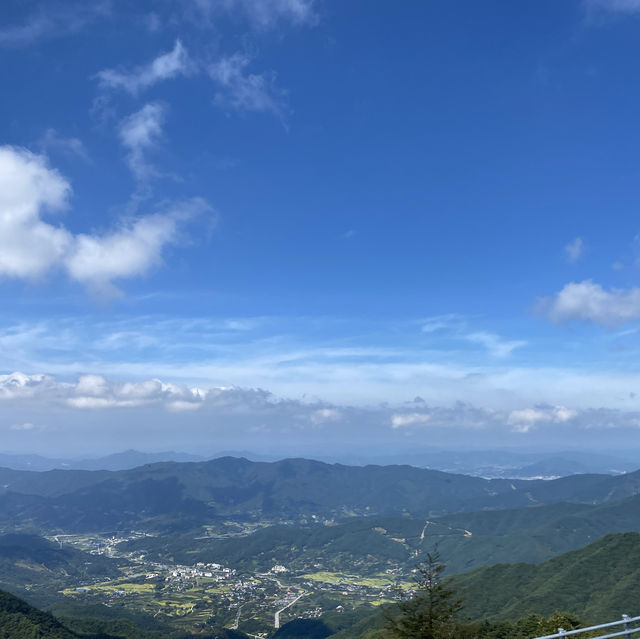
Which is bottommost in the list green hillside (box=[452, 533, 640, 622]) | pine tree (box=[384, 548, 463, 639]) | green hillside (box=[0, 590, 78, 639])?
green hillside (box=[452, 533, 640, 622])

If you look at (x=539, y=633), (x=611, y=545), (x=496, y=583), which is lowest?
(x=496, y=583)

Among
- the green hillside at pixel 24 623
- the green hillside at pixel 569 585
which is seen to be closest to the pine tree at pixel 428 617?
the green hillside at pixel 569 585

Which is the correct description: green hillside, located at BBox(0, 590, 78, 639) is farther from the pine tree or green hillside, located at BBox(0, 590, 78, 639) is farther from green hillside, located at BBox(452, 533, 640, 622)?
the pine tree

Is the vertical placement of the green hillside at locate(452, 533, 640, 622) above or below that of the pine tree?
below

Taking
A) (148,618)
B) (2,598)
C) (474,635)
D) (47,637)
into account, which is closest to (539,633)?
(474,635)

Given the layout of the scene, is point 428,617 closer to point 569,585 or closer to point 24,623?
point 24,623

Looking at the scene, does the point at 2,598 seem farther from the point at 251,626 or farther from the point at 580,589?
the point at 580,589

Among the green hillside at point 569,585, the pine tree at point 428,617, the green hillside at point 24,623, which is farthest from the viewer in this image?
the green hillside at point 569,585

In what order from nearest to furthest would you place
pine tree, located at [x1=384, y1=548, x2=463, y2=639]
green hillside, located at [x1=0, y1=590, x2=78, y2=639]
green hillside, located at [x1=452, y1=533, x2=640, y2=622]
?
pine tree, located at [x1=384, y1=548, x2=463, y2=639], green hillside, located at [x1=0, y1=590, x2=78, y2=639], green hillside, located at [x1=452, y1=533, x2=640, y2=622]

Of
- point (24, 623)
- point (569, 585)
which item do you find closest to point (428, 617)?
point (24, 623)

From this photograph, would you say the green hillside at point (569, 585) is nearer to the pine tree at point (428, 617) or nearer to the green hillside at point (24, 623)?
the green hillside at point (24, 623)

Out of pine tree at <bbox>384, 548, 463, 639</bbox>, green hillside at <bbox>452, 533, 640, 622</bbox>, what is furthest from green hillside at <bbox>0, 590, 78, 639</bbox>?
pine tree at <bbox>384, 548, 463, 639</bbox>
